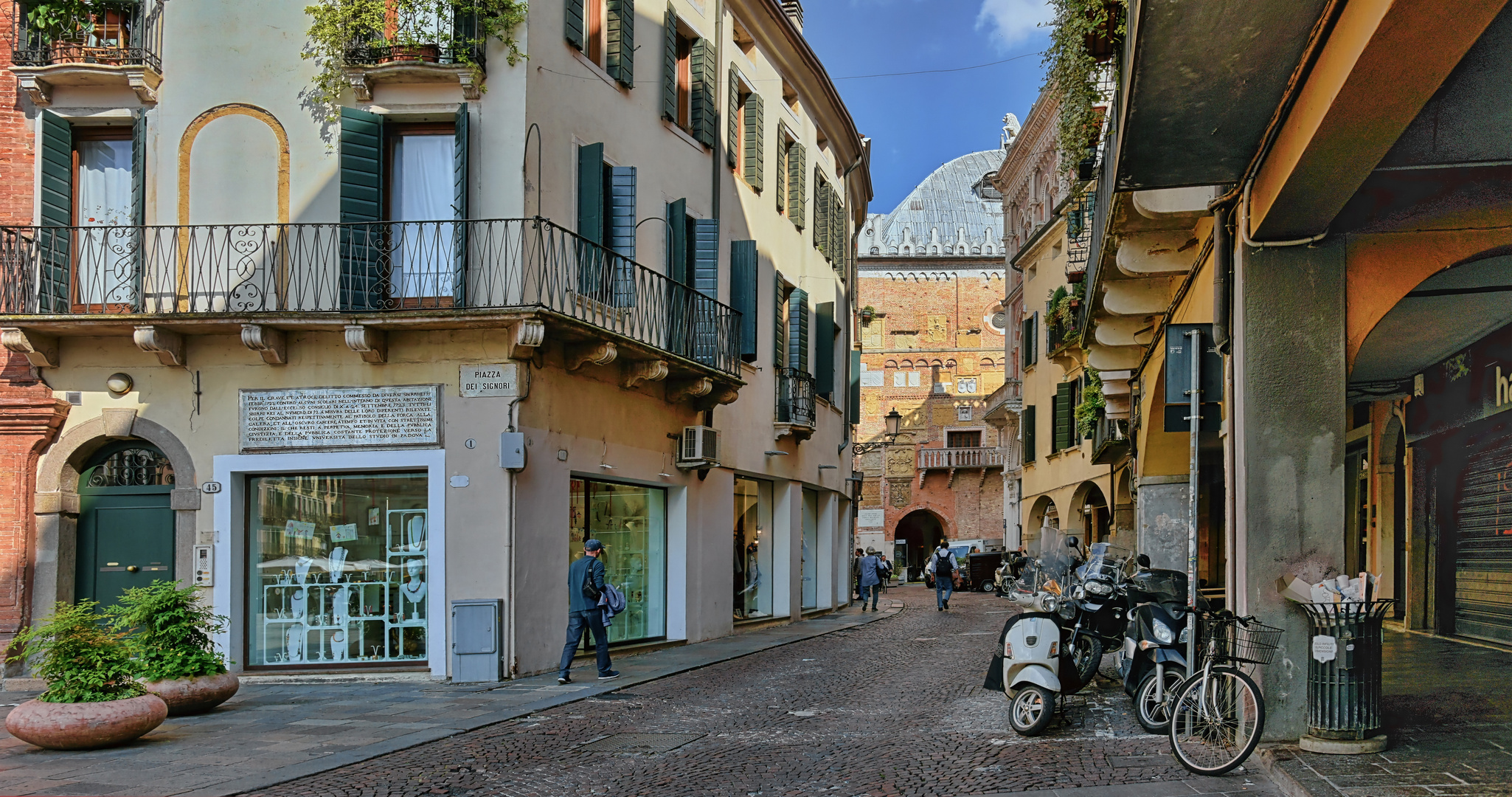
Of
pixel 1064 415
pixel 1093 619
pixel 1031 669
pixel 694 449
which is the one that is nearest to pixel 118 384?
pixel 694 449

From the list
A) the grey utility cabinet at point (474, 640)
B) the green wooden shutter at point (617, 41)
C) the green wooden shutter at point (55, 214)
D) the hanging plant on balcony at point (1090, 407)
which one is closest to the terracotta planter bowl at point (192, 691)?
the grey utility cabinet at point (474, 640)

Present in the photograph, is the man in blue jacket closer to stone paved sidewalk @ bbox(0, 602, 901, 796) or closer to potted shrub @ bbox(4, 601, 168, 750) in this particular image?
stone paved sidewalk @ bbox(0, 602, 901, 796)

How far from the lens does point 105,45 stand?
14656mm

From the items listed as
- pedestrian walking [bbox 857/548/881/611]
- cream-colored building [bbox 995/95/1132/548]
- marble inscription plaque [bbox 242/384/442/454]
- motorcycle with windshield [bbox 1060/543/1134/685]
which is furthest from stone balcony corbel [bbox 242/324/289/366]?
pedestrian walking [bbox 857/548/881/611]

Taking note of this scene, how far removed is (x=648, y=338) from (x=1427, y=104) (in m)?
10.9

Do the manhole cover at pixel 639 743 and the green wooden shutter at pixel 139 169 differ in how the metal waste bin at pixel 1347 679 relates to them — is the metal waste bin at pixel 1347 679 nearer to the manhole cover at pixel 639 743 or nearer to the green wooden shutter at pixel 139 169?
the manhole cover at pixel 639 743

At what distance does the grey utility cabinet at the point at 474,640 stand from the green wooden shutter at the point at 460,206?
3.19 m

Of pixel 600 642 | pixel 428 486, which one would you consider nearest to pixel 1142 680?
A: pixel 600 642

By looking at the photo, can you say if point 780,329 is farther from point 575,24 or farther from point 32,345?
point 32,345

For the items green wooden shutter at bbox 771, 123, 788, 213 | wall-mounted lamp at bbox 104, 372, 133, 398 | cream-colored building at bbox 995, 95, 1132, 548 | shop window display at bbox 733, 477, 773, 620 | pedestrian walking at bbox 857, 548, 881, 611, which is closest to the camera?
wall-mounted lamp at bbox 104, 372, 133, 398

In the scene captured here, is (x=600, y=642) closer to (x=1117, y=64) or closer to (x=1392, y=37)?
(x=1117, y=64)

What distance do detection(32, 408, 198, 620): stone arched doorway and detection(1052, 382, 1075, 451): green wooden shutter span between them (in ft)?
79.8

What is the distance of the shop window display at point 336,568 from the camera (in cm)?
1450

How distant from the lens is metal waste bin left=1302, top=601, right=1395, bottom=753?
8.05 metres
